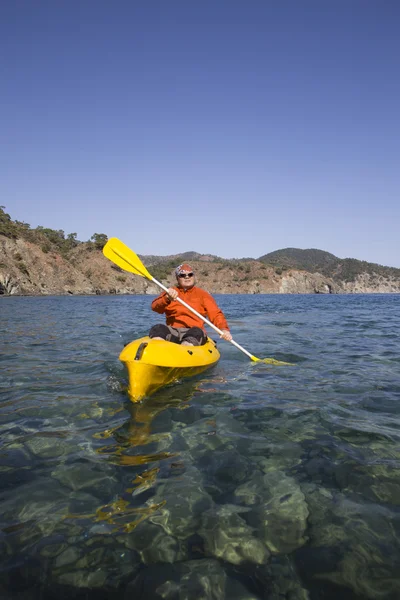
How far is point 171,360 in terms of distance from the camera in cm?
527

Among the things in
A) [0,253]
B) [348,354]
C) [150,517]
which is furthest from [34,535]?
[0,253]

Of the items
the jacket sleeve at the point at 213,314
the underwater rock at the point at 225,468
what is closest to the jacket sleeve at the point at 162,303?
the jacket sleeve at the point at 213,314

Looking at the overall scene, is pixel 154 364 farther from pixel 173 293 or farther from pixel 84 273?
pixel 84 273

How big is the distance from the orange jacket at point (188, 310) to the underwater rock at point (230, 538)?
15.6ft

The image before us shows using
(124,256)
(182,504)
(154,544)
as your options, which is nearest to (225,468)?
(182,504)

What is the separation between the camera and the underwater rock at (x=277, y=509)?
221 centimetres

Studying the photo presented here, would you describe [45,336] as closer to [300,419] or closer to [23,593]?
[300,419]

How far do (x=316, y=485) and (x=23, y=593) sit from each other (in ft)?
6.76

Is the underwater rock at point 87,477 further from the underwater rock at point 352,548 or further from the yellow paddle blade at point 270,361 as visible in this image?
the yellow paddle blade at point 270,361

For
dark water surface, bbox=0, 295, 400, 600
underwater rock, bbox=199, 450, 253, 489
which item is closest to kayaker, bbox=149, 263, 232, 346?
dark water surface, bbox=0, 295, 400, 600

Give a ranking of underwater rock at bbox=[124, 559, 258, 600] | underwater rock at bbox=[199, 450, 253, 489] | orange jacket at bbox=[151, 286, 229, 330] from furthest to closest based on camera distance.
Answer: orange jacket at bbox=[151, 286, 229, 330], underwater rock at bbox=[199, 450, 253, 489], underwater rock at bbox=[124, 559, 258, 600]

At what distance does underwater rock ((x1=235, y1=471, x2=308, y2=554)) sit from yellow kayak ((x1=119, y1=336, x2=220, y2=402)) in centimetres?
231

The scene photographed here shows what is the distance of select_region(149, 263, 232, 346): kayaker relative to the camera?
6.79 meters

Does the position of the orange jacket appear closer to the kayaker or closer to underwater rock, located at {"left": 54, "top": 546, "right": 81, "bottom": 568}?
the kayaker
